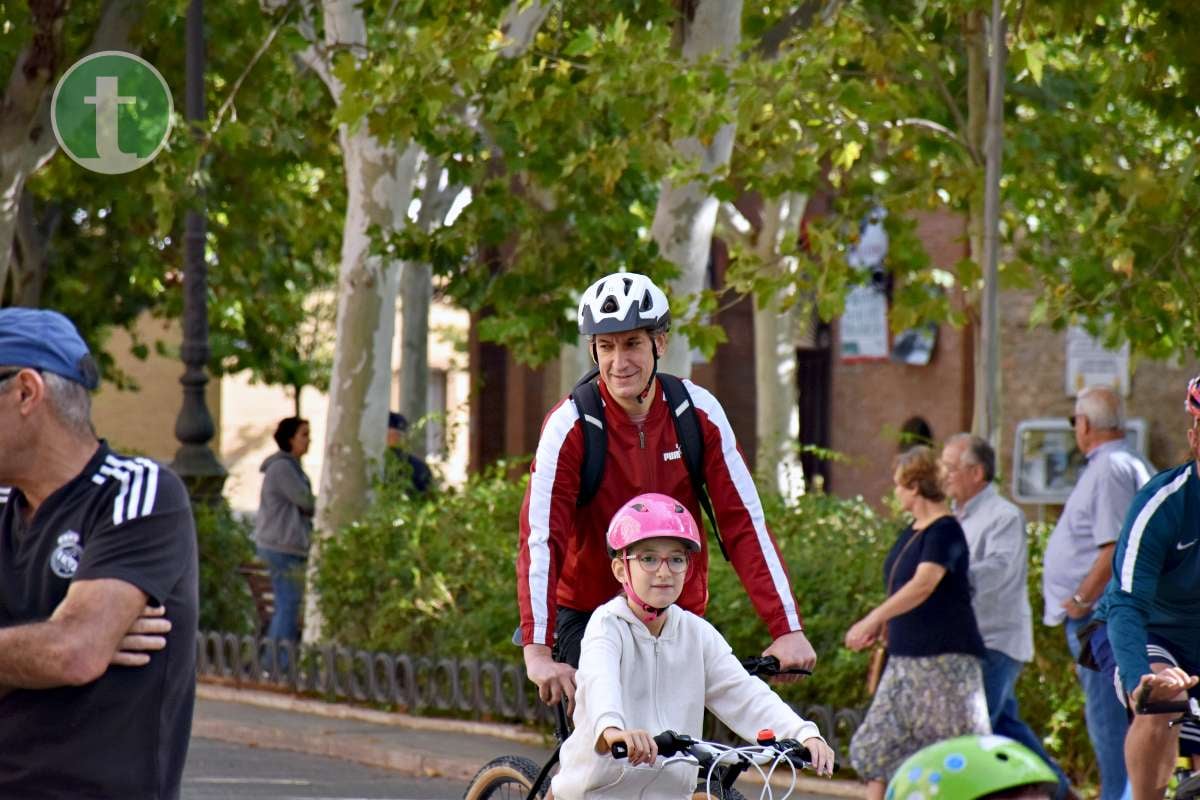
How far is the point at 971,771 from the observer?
2.70 meters

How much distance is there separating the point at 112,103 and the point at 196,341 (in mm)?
2145

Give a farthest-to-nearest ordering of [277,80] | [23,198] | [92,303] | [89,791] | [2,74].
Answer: [92,303]
[23,198]
[277,80]
[2,74]
[89,791]

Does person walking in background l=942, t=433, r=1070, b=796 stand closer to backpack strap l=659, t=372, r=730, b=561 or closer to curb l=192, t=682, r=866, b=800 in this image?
curb l=192, t=682, r=866, b=800

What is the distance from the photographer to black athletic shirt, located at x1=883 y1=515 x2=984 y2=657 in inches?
339

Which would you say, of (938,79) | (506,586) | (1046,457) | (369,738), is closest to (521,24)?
(938,79)

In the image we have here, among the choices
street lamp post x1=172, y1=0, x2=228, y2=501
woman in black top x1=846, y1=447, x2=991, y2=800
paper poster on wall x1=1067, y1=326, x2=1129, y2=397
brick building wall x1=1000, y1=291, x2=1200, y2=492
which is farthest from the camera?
brick building wall x1=1000, y1=291, x2=1200, y2=492

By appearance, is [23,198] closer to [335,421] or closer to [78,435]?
[335,421]

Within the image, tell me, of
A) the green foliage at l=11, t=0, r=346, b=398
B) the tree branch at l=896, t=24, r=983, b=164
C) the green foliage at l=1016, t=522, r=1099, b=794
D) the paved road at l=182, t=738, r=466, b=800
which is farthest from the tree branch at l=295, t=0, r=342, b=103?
the green foliage at l=1016, t=522, r=1099, b=794

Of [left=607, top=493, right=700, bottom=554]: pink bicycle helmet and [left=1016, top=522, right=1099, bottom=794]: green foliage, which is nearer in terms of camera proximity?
[left=607, top=493, right=700, bottom=554]: pink bicycle helmet

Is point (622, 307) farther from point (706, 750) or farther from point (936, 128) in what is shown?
point (936, 128)

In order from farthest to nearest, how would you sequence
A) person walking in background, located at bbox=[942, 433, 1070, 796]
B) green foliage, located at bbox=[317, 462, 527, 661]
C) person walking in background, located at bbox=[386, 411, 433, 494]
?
person walking in background, located at bbox=[386, 411, 433, 494]
green foliage, located at bbox=[317, 462, 527, 661]
person walking in background, located at bbox=[942, 433, 1070, 796]

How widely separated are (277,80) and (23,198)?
6.08 metres

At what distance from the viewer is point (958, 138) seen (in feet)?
46.9

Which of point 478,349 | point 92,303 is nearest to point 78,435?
point 92,303
